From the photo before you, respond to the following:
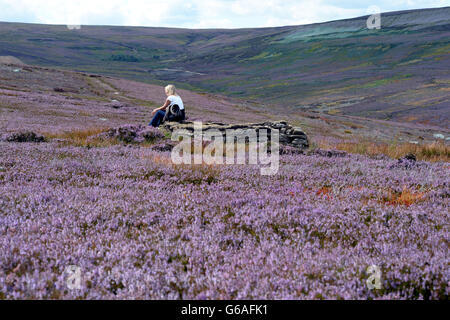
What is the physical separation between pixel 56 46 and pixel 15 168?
611 feet

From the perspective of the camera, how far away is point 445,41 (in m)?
119

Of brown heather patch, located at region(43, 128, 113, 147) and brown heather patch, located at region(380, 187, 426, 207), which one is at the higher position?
brown heather patch, located at region(43, 128, 113, 147)

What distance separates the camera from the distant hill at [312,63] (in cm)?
7519

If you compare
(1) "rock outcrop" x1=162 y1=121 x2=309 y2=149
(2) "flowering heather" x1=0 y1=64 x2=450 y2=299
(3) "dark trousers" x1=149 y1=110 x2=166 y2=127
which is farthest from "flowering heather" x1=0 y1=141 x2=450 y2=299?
(3) "dark trousers" x1=149 y1=110 x2=166 y2=127

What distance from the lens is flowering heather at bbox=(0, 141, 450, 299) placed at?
112 inches

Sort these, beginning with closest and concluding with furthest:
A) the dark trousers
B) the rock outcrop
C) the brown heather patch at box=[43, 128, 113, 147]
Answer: the brown heather patch at box=[43, 128, 113, 147], the rock outcrop, the dark trousers

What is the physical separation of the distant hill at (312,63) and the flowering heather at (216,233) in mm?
47246

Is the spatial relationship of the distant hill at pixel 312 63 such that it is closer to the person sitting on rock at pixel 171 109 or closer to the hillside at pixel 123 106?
the hillside at pixel 123 106

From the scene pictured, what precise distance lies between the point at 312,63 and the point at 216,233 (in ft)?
447

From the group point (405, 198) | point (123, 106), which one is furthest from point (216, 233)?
point (123, 106)

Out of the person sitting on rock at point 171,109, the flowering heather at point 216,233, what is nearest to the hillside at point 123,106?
the person sitting on rock at point 171,109

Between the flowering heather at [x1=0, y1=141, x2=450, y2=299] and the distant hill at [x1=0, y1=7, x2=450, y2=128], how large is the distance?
47.2 meters

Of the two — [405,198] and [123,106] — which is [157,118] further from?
[123,106]

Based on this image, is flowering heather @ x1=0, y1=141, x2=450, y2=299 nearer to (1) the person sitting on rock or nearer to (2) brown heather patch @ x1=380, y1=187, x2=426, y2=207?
(2) brown heather patch @ x1=380, y1=187, x2=426, y2=207
